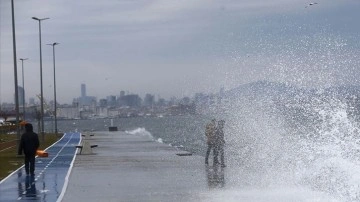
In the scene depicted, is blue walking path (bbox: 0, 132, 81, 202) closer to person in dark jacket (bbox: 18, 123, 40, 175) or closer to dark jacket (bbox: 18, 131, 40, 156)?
person in dark jacket (bbox: 18, 123, 40, 175)

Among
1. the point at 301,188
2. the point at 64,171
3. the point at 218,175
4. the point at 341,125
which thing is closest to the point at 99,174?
the point at 64,171

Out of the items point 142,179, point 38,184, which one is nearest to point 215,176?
point 142,179

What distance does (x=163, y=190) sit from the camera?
20891 mm

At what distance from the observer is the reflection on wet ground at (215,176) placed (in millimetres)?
22331

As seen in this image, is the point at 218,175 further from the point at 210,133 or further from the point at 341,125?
the point at 341,125

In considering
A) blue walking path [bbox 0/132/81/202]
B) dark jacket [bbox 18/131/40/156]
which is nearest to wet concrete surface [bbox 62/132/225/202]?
blue walking path [bbox 0/132/81/202]

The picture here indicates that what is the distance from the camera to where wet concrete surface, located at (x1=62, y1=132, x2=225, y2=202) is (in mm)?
19734

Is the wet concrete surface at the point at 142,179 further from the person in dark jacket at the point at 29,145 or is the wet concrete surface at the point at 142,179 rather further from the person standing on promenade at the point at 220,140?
the person in dark jacket at the point at 29,145

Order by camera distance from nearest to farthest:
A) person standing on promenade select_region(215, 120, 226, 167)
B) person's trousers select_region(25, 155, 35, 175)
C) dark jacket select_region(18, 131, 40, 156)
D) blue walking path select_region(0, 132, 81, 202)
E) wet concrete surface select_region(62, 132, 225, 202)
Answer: wet concrete surface select_region(62, 132, 225, 202) < blue walking path select_region(0, 132, 81, 202) < dark jacket select_region(18, 131, 40, 156) < person's trousers select_region(25, 155, 35, 175) < person standing on promenade select_region(215, 120, 226, 167)

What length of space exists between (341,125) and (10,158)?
20631 millimetres

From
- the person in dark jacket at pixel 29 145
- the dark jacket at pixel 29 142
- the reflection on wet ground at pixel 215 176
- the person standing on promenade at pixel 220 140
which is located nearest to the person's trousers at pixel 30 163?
the person in dark jacket at pixel 29 145

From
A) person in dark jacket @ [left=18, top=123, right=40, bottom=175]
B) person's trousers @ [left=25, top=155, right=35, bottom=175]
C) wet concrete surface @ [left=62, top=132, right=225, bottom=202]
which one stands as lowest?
wet concrete surface @ [left=62, top=132, right=225, bottom=202]

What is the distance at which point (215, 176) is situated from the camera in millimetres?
25219

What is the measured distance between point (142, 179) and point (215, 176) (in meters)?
2.44
